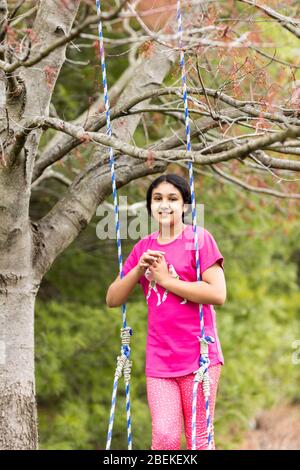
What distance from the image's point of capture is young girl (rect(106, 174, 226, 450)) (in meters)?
3.60

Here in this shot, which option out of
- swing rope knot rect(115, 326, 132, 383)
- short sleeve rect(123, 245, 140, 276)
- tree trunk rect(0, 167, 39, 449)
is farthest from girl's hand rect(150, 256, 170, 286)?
tree trunk rect(0, 167, 39, 449)

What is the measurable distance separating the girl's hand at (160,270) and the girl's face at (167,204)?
22 centimetres

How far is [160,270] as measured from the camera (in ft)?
11.8

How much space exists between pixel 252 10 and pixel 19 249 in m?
2.24

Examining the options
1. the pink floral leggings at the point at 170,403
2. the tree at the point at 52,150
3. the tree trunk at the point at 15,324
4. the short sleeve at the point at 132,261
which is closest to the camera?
the pink floral leggings at the point at 170,403

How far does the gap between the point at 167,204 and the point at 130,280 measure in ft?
1.19

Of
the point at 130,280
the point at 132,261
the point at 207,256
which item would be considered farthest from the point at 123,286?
the point at 207,256

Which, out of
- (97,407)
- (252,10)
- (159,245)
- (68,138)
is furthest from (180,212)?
(97,407)

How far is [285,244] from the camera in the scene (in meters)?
10.5

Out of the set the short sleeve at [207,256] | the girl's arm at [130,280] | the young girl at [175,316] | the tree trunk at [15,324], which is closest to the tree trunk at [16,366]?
the tree trunk at [15,324]

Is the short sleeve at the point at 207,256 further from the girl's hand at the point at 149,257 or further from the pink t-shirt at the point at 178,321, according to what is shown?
the girl's hand at the point at 149,257

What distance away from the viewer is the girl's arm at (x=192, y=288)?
11.7 ft

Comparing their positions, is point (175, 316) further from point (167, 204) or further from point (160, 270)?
point (167, 204)

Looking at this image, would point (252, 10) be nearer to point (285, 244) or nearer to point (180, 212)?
point (180, 212)
